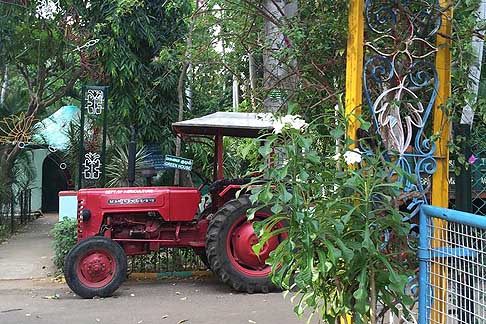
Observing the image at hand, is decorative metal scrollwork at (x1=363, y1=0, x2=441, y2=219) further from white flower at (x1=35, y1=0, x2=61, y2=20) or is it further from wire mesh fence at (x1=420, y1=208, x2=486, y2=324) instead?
white flower at (x1=35, y1=0, x2=61, y2=20)

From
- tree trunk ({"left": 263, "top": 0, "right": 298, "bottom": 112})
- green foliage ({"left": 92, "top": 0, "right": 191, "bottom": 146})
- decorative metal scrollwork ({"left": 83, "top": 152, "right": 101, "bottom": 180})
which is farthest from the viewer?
green foliage ({"left": 92, "top": 0, "right": 191, "bottom": 146})

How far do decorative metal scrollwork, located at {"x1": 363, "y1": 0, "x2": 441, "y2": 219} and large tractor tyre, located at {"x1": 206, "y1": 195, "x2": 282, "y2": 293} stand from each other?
15.2ft

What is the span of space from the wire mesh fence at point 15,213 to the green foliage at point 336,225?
1217 centimetres

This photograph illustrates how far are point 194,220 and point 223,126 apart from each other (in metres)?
1.51

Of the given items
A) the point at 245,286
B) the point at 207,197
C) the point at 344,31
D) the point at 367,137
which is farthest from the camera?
the point at 207,197

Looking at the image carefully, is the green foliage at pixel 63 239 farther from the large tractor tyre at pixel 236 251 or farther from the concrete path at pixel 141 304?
the large tractor tyre at pixel 236 251

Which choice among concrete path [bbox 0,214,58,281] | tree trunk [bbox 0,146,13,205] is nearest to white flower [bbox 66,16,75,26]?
tree trunk [bbox 0,146,13,205]

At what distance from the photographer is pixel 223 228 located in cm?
820

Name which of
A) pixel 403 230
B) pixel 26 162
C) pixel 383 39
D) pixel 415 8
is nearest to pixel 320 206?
pixel 403 230

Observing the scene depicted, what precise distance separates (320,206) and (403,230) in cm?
49

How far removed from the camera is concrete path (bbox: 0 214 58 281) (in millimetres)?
9625

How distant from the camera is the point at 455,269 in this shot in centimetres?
307

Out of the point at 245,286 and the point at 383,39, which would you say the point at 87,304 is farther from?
the point at 383,39

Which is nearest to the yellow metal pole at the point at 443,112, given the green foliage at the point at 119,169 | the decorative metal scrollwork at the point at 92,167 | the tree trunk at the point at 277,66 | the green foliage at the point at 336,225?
the green foliage at the point at 336,225
